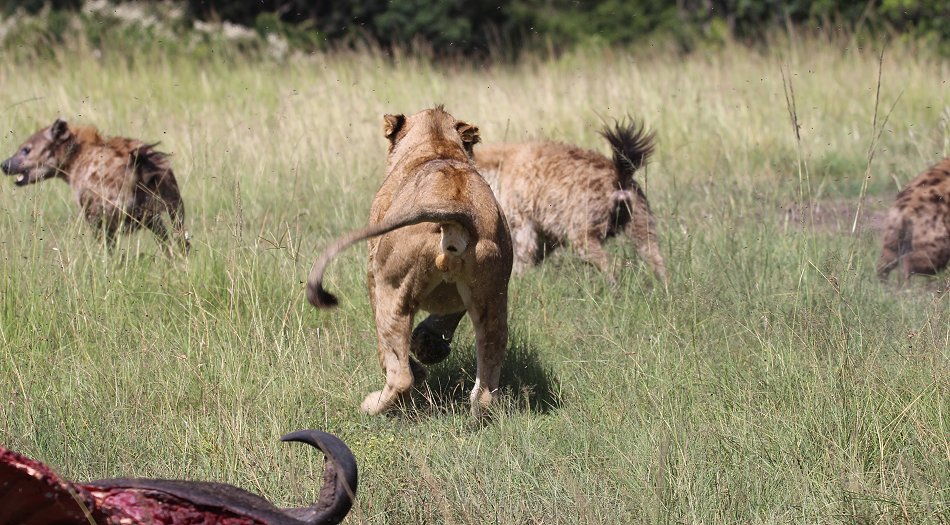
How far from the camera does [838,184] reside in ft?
37.7

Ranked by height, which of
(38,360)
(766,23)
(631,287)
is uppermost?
(38,360)

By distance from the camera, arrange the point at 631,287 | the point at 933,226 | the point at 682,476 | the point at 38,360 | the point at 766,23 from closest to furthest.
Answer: the point at 682,476
the point at 38,360
the point at 631,287
the point at 933,226
the point at 766,23

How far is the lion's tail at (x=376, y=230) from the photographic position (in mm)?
4656

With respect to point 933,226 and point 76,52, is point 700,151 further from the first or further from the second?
point 76,52

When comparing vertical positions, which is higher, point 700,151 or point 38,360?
point 38,360

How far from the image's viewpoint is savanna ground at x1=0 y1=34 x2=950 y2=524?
4.80 meters

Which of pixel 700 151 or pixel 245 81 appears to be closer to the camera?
pixel 700 151

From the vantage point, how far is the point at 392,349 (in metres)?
5.77

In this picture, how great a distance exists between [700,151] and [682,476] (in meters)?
7.47

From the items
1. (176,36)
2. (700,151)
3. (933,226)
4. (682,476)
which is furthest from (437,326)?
(176,36)

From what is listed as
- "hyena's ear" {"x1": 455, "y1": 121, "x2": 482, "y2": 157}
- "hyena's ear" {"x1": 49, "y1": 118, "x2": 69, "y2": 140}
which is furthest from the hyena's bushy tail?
"hyena's ear" {"x1": 49, "y1": 118, "x2": 69, "y2": 140}

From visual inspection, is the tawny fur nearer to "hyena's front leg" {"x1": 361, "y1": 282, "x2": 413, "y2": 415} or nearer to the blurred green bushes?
"hyena's front leg" {"x1": 361, "y1": 282, "x2": 413, "y2": 415}

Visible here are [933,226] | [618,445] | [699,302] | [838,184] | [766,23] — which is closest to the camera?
[618,445]

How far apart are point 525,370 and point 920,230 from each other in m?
3.61
